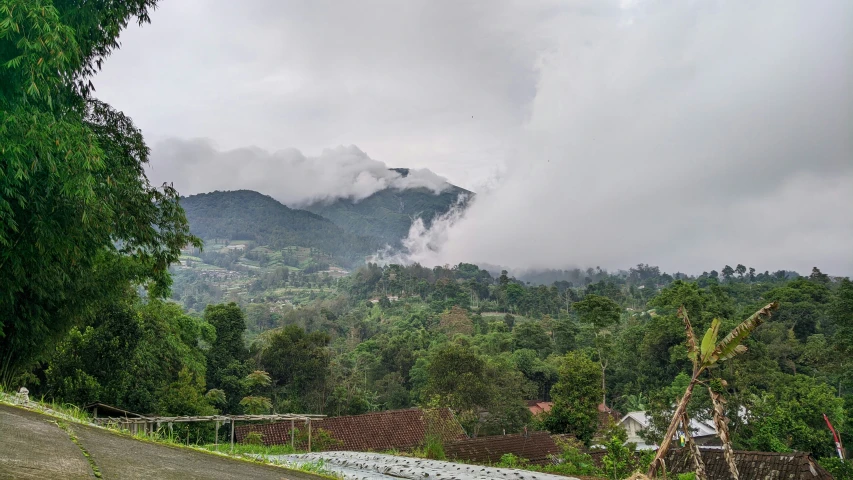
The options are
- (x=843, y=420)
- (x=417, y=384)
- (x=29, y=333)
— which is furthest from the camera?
(x=417, y=384)

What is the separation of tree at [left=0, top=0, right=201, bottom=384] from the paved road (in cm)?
322

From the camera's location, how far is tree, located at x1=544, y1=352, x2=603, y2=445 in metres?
24.9

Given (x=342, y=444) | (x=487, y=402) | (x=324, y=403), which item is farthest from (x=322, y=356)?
(x=342, y=444)

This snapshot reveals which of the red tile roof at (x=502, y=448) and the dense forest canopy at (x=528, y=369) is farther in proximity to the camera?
the dense forest canopy at (x=528, y=369)

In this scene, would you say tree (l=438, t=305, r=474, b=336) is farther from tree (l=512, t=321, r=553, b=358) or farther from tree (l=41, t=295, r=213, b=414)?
tree (l=41, t=295, r=213, b=414)

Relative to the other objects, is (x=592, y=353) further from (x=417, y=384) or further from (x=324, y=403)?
(x=324, y=403)

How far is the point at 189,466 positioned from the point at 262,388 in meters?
32.6

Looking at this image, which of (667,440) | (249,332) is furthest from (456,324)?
(667,440)

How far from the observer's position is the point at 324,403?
35.5 meters

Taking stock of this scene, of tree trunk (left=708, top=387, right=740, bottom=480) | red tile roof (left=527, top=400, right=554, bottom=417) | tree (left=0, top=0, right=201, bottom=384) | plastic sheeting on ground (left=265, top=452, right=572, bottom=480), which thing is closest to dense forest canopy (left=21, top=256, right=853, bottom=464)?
red tile roof (left=527, top=400, right=554, bottom=417)

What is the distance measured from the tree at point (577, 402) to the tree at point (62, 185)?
19452 millimetres

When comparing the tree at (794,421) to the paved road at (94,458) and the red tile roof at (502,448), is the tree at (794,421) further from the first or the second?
the paved road at (94,458)

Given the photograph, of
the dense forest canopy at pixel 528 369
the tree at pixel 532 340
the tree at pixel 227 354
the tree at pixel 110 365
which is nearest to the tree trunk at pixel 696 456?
the dense forest canopy at pixel 528 369

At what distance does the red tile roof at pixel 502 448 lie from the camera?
1605 centimetres
